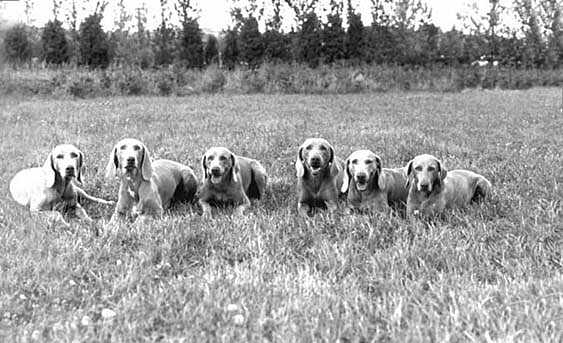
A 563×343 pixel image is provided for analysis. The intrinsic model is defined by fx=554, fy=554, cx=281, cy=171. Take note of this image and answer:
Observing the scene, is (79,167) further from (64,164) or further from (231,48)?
(231,48)

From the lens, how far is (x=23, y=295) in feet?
10.7

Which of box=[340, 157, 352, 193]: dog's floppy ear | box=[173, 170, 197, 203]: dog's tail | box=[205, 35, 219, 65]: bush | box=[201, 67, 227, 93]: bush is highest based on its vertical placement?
box=[205, 35, 219, 65]: bush

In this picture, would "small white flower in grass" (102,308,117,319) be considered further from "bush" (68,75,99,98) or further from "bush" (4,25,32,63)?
"bush" (4,25,32,63)

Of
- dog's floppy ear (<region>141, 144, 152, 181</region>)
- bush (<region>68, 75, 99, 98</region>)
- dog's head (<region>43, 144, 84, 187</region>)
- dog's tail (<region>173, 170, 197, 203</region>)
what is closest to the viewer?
dog's head (<region>43, 144, 84, 187</region>)

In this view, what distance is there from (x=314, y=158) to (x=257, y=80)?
16.7 metres

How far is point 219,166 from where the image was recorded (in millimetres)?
5668

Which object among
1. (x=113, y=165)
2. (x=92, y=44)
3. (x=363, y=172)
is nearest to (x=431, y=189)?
(x=363, y=172)

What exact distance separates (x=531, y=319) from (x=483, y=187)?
10.7 feet

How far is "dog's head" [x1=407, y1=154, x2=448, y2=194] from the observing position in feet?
17.3

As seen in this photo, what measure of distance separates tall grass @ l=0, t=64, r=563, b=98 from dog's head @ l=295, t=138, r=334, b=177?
15129 mm

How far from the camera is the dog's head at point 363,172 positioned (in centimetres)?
542

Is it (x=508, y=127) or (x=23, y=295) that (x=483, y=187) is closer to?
(x=23, y=295)

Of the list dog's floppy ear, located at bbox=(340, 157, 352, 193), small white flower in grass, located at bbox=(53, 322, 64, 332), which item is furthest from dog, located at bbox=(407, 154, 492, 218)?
Result: small white flower in grass, located at bbox=(53, 322, 64, 332)

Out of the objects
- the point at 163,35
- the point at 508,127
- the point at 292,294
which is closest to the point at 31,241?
the point at 292,294
